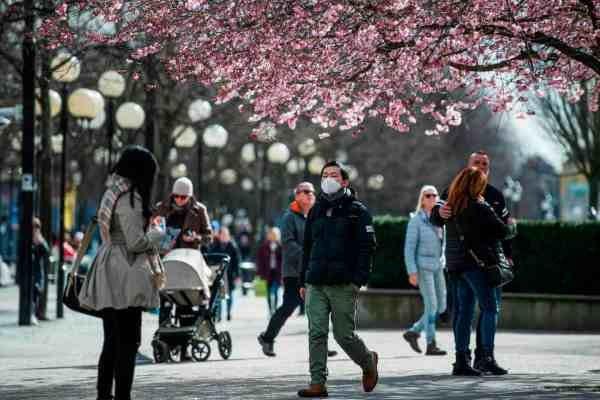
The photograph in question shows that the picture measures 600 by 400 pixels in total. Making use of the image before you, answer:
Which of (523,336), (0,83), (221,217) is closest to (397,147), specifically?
(221,217)

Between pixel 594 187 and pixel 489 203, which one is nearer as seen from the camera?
pixel 489 203

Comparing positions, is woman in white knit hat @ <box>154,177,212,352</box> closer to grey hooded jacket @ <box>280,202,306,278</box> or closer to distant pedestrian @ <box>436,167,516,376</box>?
grey hooded jacket @ <box>280,202,306,278</box>

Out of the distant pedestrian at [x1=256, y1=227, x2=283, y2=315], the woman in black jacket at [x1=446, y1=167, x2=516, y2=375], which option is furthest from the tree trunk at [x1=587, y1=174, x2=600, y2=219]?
the woman in black jacket at [x1=446, y1=167, x2=516, y2=375]

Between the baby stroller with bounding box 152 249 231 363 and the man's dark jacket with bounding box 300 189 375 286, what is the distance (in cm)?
395

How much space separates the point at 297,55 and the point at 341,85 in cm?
82

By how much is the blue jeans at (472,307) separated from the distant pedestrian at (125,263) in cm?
390

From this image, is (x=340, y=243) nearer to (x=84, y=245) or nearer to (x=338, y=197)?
(x=338, y=197)

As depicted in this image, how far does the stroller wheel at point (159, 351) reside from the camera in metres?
15.7

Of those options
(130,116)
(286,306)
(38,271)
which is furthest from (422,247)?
(130,116)

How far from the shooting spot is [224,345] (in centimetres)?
1638

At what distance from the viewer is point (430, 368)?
47.1ft

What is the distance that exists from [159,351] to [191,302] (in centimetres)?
61

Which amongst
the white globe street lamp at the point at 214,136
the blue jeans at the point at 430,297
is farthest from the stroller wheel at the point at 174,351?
the white globe street lamp at the point at 214,136

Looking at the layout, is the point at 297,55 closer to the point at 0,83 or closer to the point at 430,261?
the point at 430,261
